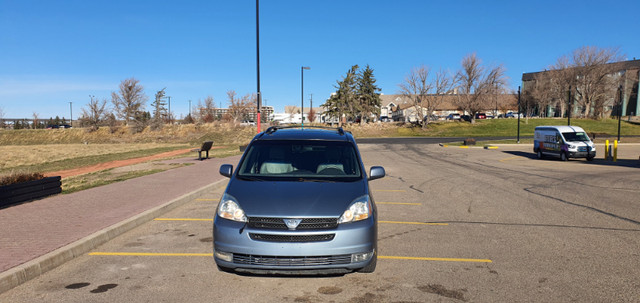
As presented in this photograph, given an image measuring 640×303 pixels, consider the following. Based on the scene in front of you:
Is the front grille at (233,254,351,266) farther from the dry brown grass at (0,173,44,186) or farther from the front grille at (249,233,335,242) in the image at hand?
the dry brown grass at (0,173,44,186)

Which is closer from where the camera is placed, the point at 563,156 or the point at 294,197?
the point at 294,197

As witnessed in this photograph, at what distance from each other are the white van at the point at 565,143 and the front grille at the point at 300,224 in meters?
22.1

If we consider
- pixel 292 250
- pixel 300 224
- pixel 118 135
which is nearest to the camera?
pixel 292 250

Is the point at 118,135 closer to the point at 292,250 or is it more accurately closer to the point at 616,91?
the point at 292,250

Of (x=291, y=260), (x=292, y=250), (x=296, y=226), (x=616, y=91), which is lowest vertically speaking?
(x=291, y=260)

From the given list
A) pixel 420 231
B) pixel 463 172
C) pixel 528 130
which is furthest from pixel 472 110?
pixel 420 231

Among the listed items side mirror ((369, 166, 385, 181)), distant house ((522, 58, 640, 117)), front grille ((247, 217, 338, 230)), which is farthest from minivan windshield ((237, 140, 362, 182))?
distant house ((522, 58, 640, 117))

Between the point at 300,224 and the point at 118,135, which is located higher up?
the point at 300,224

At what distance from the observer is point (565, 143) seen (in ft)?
72.8

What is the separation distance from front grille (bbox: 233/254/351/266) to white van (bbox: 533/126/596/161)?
22.1 meters

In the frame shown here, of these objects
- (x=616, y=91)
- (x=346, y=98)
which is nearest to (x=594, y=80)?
(x=616, y=91)

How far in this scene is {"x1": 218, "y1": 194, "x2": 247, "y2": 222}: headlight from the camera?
4.35m

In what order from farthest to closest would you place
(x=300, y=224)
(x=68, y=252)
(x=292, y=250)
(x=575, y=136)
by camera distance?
(x=575, y=136), (x=68, y=252), (x=300, y=224), (x=292, y=250)

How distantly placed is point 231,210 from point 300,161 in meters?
1.50
